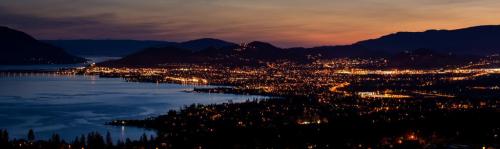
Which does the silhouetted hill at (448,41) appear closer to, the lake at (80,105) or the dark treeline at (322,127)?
the lake at (80,105)

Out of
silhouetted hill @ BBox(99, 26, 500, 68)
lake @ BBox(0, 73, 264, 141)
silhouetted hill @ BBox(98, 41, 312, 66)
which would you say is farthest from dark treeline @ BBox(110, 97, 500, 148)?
silhouetted hill @ BBox(98, 41, 312, 66)

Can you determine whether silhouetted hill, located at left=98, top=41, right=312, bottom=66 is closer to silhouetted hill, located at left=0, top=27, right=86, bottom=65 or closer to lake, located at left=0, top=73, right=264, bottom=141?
silhouetted hill, located at left=0, top=27, right=86, bottom=65

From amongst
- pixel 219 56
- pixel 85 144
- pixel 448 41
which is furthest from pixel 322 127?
pixel 448 41

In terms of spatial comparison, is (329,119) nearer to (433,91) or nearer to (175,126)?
(175,126)

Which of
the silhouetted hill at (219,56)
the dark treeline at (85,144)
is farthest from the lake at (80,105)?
the silhouetted hill at (219,56)

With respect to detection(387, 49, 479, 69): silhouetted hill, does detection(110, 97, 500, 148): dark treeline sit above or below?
below

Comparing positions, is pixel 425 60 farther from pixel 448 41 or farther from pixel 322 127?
pixel 322 127

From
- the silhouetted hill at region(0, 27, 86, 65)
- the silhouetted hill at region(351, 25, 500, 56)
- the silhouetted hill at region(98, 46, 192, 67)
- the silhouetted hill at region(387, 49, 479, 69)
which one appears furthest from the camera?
the silhouetted hill at region(0, 27, 86, 65)

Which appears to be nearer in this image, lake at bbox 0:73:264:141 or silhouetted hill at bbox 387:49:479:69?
lake at bbox 0:73:264:141
